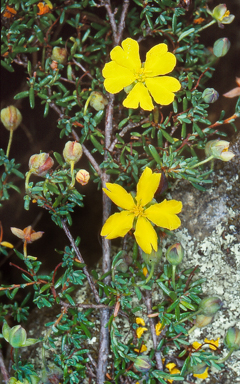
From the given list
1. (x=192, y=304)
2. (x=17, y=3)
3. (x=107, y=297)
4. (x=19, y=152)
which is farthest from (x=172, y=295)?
(x=17, y=3)

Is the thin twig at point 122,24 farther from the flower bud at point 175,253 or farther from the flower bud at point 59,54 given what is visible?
the flower bud at point 175,253

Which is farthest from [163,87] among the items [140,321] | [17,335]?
[17,335]

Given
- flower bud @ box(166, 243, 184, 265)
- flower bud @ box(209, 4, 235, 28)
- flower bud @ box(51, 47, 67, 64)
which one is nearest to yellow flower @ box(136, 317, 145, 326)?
flower bud @ box(166, 243, 184, 265)

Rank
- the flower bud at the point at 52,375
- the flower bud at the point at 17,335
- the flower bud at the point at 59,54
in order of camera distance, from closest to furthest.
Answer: the flower bud at the point at 17,335
the flower bud at the point at 52,375
the flower bud at the point at 59,54

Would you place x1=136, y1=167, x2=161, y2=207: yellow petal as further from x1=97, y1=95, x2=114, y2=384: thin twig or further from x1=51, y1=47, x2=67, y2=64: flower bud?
x1=51, y1=47, x2=67, y2=64: flower bud

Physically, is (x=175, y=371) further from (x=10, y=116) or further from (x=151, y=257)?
(x=10, y=116)

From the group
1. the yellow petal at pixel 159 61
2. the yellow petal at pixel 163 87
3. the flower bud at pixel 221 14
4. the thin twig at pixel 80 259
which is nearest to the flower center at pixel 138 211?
the thin twig at pixel 80 259

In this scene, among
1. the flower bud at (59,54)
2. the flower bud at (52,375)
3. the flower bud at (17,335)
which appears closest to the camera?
the flower bud at (17,335)
